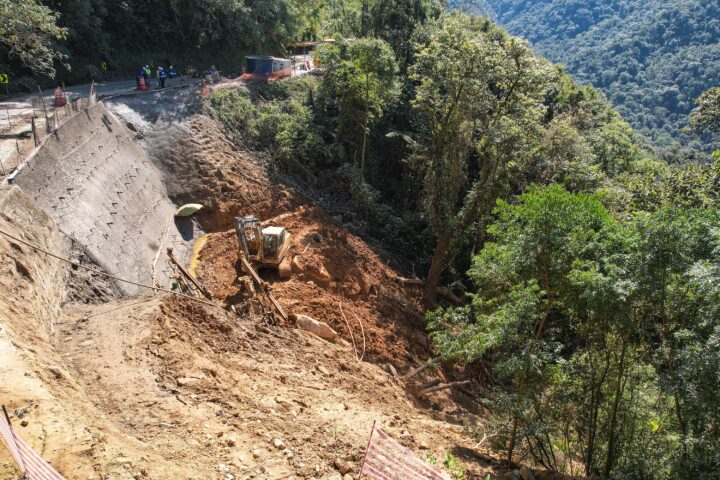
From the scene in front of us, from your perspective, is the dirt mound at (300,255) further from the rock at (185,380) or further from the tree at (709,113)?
the tree at (709,113)

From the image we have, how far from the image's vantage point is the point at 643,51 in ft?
376

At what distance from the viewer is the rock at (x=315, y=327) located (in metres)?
14.1

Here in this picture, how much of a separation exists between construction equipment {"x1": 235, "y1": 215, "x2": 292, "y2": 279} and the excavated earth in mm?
480

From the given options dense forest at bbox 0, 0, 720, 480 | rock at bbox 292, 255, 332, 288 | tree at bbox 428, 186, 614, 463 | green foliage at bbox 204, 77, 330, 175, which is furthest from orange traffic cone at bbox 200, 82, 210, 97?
tree at bbox 428, 186, 614, 463

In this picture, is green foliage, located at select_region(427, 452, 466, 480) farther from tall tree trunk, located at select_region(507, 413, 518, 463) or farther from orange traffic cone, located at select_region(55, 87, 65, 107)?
orange traffic cone, located at select_region(55, 87, 65, 107)

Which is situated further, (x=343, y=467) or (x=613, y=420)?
(x=613, y=420)

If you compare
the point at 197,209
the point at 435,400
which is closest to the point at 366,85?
the point at 197,209

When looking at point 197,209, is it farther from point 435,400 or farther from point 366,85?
point 435,400

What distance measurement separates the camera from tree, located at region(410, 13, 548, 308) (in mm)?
16594

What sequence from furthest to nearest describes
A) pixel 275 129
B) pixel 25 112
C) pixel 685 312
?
pixel 275 129
pixel 25 112
pixel 685 312

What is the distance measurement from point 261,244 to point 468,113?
344 inches

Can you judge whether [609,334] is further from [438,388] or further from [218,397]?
[218,397]

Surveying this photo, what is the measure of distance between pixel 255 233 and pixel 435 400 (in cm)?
775

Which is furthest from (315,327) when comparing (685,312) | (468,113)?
(468,113)
